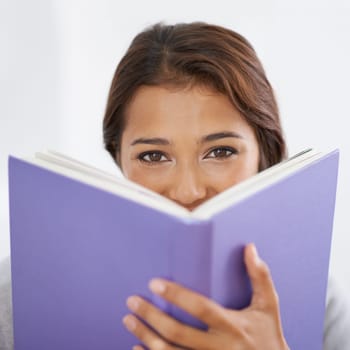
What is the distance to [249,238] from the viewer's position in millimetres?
710

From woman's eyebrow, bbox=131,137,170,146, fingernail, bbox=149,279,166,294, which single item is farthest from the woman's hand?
woman's eyebrow, bbox=131,137,170,146

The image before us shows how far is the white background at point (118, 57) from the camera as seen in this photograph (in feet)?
6.09

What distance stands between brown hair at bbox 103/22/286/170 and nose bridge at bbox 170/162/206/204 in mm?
154

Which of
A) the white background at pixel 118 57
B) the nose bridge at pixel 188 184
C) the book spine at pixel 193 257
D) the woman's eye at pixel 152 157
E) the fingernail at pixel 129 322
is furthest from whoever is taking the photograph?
the white background at pixel 118 57

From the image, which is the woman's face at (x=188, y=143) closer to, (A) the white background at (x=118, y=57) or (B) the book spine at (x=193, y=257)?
(B) the book spine at (x=193, y=257)

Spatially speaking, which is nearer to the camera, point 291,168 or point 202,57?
point 291,168

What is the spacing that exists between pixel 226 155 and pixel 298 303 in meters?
0.31

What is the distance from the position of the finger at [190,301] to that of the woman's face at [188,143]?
1.16 feet

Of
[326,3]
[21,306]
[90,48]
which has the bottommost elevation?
[21,306]

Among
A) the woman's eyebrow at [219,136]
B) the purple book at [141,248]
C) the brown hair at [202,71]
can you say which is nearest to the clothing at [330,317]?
the purple book at [141,248]

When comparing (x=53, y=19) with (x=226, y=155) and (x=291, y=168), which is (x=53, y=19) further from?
(x=291, y=168)

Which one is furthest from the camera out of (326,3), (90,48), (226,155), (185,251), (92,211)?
(90,48)

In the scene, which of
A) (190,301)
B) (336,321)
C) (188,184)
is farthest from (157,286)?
(336,321)

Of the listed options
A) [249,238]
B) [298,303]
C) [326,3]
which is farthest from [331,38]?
[249,238]
